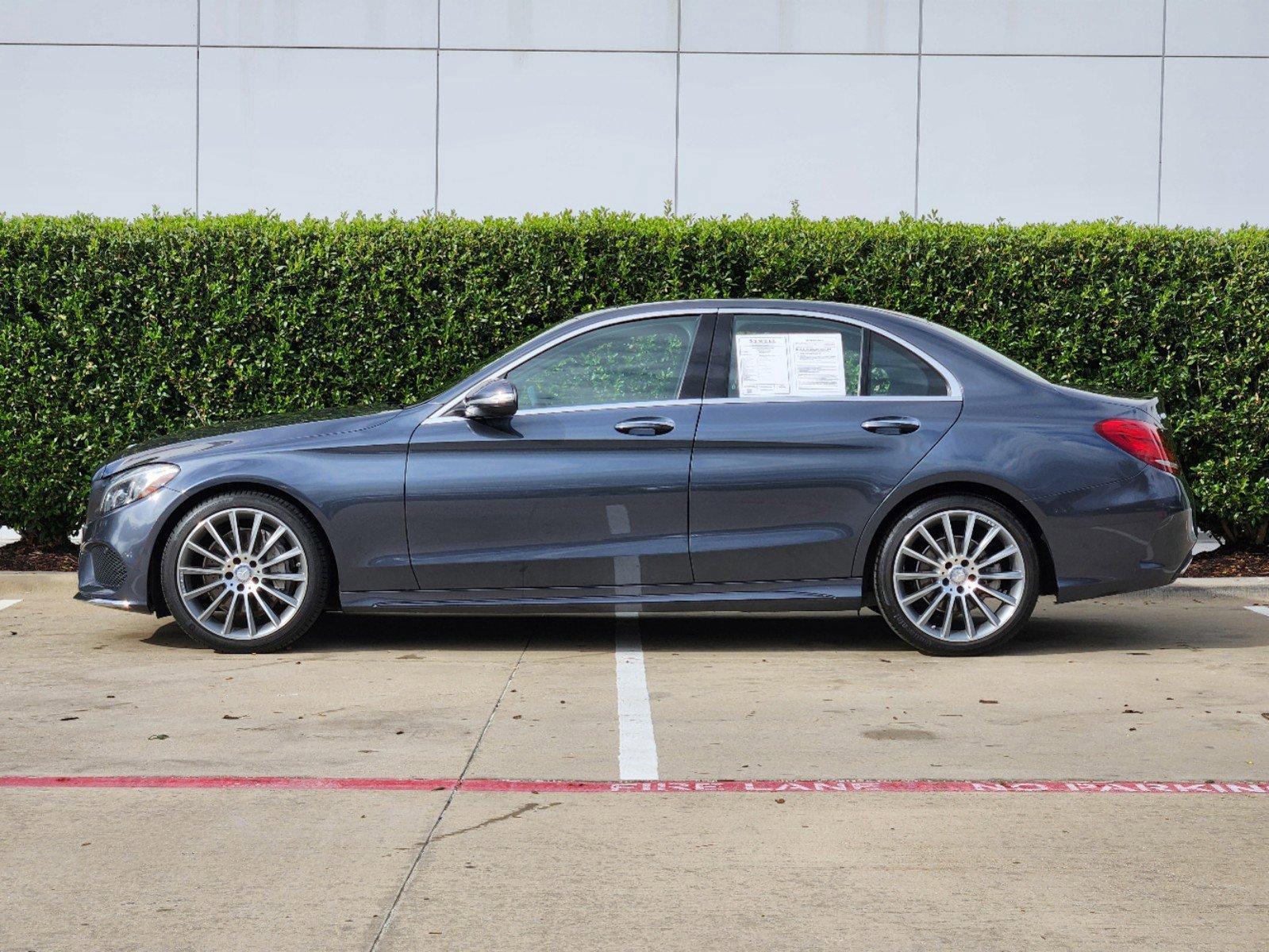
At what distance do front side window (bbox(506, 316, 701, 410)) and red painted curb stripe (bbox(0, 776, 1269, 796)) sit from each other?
2554 millimetres

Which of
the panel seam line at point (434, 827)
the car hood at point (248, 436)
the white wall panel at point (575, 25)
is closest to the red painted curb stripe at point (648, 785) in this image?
the panel seam line at point (434, 827)

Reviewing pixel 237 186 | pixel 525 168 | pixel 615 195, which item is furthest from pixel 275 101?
pixel 615 195

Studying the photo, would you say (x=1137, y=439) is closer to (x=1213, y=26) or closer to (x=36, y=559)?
(x=36, y=559)

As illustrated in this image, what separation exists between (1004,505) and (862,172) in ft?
22.5

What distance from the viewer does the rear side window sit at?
23.2 feet

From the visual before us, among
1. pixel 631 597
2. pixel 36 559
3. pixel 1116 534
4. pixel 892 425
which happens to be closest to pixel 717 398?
pixel 892 425

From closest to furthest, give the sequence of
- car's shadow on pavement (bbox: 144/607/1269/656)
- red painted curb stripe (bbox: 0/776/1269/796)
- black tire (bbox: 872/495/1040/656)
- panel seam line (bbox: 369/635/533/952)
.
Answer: panel seam line (bbox: 369/635/533/952), red painted curb stripe (bbox: 0/776/1269/796), black tire (bbox: 872/495/1040/656), car's shadow on pavement (bbox: 144/607/1269/656)

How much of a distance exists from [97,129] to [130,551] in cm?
764

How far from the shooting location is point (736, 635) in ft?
25.5

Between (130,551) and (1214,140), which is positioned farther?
(1214,140)

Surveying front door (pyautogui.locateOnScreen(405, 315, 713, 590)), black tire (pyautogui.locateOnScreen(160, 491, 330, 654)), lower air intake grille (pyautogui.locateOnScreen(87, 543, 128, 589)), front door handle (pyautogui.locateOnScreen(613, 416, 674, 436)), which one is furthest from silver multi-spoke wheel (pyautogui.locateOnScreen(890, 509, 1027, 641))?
lower air intake grille (pyautogui.locateOnScreen(87, 543, 128, 589))

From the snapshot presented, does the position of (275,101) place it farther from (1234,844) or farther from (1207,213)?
(1234,844)

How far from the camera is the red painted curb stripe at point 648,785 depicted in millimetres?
4773

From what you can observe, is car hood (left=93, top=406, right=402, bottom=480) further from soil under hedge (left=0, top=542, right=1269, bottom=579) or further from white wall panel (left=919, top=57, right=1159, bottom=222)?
white wall panel (left=919, top=57, right=1159, bottom=222)
